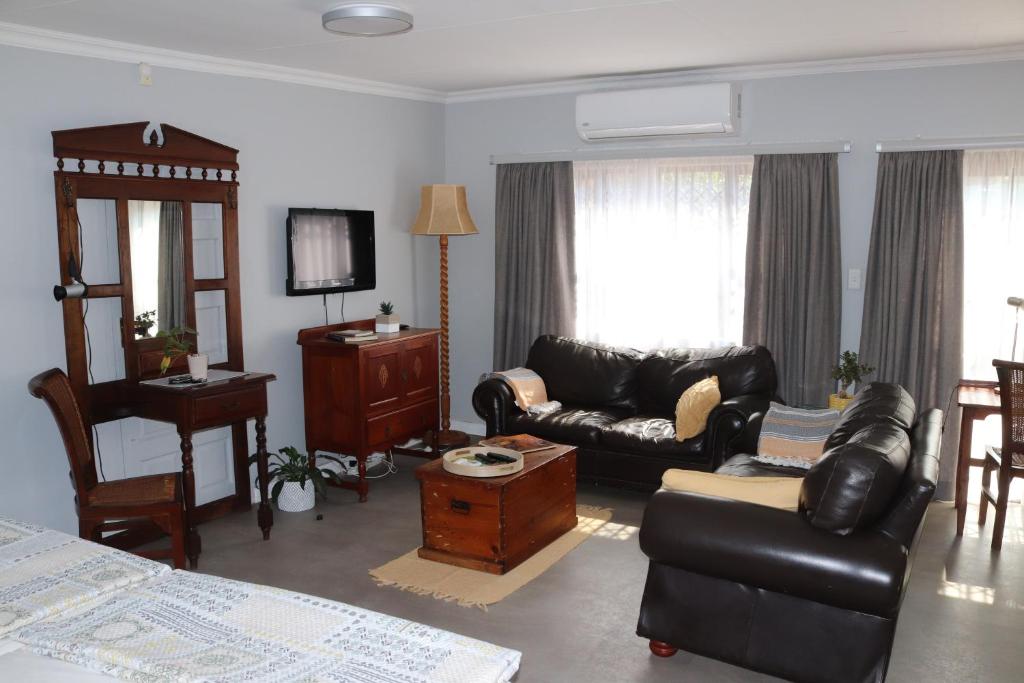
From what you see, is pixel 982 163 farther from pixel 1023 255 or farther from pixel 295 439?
pixel 295 439

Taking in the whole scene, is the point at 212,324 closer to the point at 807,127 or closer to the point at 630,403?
the point at 630,403

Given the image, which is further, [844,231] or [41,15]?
[844,231]

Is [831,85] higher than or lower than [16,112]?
higher

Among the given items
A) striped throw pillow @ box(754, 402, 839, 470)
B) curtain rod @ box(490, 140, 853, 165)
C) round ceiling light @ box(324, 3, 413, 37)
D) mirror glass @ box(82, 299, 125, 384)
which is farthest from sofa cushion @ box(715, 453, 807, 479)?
mirror glass @ box(82, 299, 125, 384)

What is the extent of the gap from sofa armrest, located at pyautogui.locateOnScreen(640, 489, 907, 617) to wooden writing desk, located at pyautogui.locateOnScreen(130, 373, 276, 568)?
7.46ft

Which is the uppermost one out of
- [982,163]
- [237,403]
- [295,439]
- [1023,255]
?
[982,163]

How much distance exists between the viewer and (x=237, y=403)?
14.3 ft

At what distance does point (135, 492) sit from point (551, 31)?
112 inches

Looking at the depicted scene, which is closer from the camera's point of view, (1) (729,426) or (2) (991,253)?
(1) (729,426)

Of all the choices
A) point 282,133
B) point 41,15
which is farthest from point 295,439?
point 41,15

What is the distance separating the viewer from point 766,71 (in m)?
5.24

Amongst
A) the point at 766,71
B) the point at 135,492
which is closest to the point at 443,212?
the point at 766,71

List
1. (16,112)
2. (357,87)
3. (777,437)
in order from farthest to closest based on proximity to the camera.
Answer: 1. (357,87)
2. (777,437)
3. (16,112)

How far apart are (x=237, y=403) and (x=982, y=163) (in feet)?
14.2
